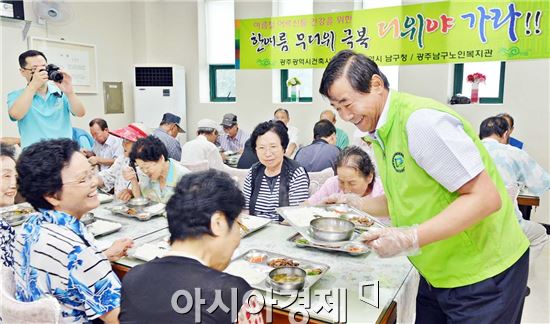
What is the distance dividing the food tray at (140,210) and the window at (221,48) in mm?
4080

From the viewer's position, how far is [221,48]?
6.29 m

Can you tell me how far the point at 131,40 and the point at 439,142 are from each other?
6.07m

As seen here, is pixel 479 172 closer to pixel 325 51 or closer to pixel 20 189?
pixel 20 189

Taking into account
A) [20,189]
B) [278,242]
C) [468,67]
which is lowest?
[278,242]

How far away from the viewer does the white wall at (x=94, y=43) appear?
468cm

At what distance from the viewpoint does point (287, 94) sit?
5996 mm

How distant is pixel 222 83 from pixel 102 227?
182 inches

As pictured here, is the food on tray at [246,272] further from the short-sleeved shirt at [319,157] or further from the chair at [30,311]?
the short-sleeved shirt at [319,157]

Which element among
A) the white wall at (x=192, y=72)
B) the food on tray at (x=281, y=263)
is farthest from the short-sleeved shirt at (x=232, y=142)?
the food on tray at (x=281, y=263)

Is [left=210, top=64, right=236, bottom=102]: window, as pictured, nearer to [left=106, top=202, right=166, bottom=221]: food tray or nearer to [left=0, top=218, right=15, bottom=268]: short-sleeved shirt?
[left=106, top=202, right=166, bottom=221]: food tray

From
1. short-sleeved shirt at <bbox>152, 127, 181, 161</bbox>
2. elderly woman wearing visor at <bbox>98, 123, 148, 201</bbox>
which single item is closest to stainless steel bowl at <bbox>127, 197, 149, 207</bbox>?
elderly woman wearing visor at <bbox>98, 123, 148, 201</bbox>

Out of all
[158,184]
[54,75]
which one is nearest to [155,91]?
[54,75]

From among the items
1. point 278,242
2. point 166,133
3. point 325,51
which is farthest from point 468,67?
point 278,242

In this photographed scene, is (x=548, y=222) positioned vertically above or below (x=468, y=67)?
below
